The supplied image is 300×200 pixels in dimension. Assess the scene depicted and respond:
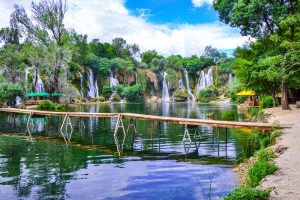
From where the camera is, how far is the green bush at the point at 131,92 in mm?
89312

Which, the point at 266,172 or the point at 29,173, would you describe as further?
the point at 29,173

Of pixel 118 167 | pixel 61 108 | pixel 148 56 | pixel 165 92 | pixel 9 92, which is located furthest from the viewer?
pixel 148 56

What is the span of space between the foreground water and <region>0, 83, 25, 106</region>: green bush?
27.2 meters

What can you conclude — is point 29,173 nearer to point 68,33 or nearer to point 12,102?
point 12,102

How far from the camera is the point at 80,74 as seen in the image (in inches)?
3209

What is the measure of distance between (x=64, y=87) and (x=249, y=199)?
180ft

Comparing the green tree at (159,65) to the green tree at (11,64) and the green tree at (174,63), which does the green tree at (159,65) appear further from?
Answer: the green tree at (11,64)

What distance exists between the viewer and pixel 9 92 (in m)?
52.1

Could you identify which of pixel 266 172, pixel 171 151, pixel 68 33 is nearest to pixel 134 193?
pixel 266 172

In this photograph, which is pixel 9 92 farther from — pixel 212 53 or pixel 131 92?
pixel 212 53

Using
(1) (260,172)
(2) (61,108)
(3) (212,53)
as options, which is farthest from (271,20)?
(3) (212,53)

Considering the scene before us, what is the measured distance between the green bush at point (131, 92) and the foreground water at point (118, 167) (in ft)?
207

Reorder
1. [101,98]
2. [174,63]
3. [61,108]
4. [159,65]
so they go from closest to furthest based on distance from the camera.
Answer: [61,108], [101,98], [159,65], [174,63]

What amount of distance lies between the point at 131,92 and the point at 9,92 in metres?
40.6
